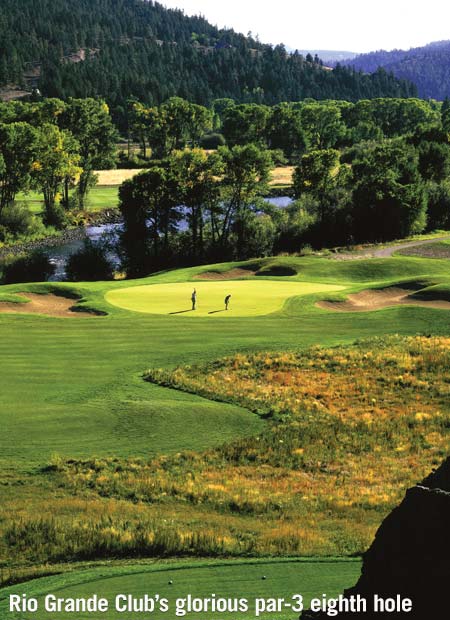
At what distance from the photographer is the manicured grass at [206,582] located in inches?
531

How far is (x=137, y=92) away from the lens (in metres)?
194

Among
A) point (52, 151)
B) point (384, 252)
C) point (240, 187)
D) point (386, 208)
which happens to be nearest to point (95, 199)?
point (52, 151)

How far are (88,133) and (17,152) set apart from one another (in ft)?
91.3

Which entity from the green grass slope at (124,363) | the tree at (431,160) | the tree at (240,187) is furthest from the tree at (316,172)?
the green grass slope at (124,363)

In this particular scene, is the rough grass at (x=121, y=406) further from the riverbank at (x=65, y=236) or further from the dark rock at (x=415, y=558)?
the riverbank at (x=65, y=236)

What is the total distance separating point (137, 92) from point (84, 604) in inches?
7585

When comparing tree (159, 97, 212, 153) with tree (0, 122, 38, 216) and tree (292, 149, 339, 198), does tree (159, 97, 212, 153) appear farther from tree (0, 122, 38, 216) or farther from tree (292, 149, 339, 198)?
tree (292, 149, 339, 198)

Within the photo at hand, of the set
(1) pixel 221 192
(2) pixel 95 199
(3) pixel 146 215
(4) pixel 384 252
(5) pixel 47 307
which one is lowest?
(5) pixel 47 307

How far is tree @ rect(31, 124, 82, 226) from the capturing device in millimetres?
84812

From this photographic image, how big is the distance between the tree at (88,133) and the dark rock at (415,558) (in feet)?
326

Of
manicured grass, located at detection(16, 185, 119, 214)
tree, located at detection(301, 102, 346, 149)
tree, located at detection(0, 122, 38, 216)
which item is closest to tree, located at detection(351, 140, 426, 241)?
manicured grass, located at detection(16, 185, 119, 214)

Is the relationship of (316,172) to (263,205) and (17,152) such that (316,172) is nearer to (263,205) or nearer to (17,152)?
(263,205)

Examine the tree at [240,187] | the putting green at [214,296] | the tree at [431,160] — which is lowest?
the putting green at [214,296]

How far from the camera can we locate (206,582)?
14219 mm
